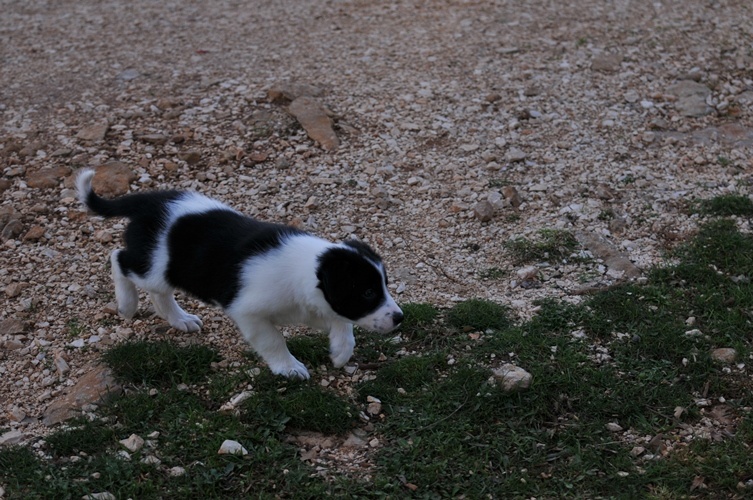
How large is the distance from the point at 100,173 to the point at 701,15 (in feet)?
23.7

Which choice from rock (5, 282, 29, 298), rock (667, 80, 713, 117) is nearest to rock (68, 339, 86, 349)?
rock (5, 282, 29, 298)

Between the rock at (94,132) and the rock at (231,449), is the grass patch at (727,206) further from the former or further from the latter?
the rock at (94,132)

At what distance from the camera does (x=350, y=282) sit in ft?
15.8

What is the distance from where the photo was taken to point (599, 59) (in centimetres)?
918

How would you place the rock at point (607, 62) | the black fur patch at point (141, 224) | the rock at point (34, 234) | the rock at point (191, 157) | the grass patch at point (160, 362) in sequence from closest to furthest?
the grass patch at point (160, 362) → the black fur patch at point (141, 224) → the rock at point (34, 234) → the rock at point (191, 157) → the rock at point (607, 62)

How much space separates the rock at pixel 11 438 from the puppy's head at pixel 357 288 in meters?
1.89

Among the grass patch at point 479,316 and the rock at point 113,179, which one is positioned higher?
the rock at point 113,179

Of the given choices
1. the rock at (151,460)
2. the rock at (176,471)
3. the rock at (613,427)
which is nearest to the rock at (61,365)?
the rock at (151,460)

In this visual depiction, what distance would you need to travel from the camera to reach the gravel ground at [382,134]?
630 centimetres

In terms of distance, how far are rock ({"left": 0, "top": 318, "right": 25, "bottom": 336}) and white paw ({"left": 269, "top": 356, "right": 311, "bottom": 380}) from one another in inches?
73.6

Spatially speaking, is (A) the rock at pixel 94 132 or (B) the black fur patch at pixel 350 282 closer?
(B) the black fur patch at pixel 350 282

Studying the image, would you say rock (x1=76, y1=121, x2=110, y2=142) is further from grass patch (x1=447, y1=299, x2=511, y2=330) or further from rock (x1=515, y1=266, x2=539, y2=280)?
rock (x1=515, y1=266, x2=539, y2=280)

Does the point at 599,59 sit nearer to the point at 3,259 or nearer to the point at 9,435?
the point at 3,259

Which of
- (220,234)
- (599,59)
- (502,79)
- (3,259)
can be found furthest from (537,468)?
(599,59)
